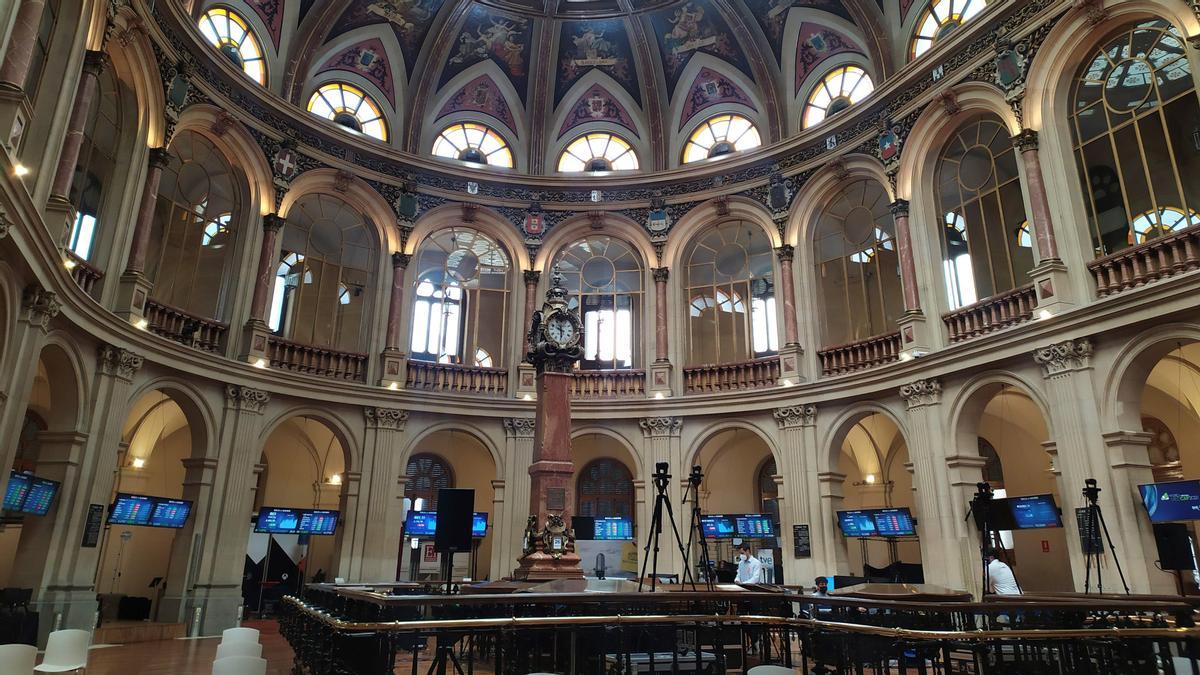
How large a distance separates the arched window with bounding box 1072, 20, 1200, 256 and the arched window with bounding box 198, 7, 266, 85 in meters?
18.9

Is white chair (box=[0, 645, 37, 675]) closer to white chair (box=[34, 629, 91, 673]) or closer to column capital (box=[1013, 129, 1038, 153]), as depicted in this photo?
white chair (box=[34, 629, 91, 673])

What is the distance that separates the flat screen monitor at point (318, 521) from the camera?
1894cm

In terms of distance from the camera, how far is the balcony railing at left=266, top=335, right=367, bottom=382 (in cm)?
1883

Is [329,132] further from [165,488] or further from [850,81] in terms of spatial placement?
[850,81]

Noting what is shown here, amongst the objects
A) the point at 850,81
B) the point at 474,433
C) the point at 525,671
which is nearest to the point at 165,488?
the point at 474,433

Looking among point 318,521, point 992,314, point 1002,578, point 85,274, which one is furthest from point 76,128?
point 992,314

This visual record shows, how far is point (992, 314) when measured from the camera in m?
15.9

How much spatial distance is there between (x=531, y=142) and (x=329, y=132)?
20.6 feet

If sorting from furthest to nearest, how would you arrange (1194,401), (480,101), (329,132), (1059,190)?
(480,101) < (329,132) < (1194,401) < (1059,190)

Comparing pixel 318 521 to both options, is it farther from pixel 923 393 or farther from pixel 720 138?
pixel 720 138

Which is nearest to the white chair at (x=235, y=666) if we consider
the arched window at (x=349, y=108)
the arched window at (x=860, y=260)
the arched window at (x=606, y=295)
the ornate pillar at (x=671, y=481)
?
the ornate pillar at (x=671, y=481)

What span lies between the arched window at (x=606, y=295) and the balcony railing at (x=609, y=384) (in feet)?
2.85

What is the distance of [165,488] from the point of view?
21672mm

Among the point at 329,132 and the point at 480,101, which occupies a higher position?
the point at 480,101
